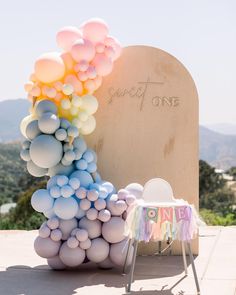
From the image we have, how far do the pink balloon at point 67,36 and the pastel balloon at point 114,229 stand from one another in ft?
6.65

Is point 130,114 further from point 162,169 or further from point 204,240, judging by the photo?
point 204,240

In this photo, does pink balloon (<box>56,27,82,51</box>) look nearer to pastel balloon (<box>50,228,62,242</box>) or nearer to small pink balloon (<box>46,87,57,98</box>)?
small pink balloon (<box>46,87,57,98</box>)

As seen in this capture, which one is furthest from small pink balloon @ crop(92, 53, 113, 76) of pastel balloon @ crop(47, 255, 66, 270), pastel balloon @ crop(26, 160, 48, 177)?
pastel balloon @ crop(47, 255, 66, 270)

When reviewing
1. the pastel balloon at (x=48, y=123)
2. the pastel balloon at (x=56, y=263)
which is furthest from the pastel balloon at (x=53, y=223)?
the pastel balloon at (x=48, y=123)

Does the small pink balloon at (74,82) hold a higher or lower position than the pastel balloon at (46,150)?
higher

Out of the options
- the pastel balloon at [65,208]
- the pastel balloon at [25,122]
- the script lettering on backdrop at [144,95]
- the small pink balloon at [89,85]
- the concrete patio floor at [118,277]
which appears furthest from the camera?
the script lettering on backdrop at [144,95]

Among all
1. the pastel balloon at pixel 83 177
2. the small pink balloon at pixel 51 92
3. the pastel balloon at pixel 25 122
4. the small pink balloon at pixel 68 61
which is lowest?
the pastel balloon at pixel 83 177

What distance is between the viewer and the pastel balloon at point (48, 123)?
19.9 feet

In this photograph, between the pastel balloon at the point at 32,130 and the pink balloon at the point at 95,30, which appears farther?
the pink balloon at the point at 95,30

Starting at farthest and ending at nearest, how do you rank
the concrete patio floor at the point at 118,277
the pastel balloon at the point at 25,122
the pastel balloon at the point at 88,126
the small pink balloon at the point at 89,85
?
the pastel balloon at the point at 25,122
the pastel balloon at the point at 88,126
the small pink balloon at the point at 89,85
the concrete patio floor at the point at 118,277

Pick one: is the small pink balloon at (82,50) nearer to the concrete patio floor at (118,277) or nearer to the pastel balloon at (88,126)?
the pastel balloon at (88,126)

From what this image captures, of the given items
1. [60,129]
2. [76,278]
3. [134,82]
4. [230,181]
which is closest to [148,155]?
[134,82]

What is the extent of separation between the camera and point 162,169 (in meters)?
7.18

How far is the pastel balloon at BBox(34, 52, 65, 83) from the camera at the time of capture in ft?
20.4
